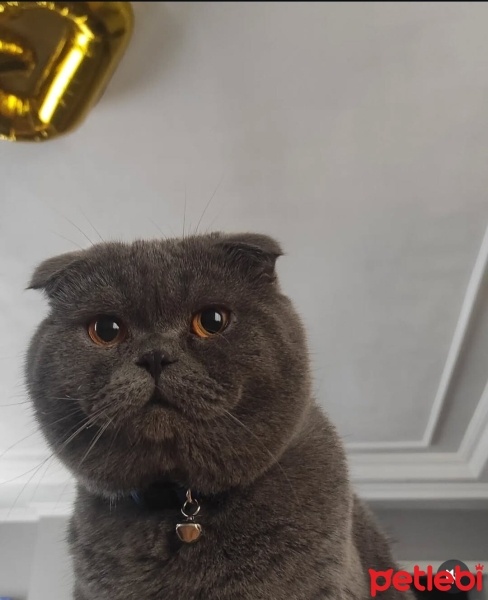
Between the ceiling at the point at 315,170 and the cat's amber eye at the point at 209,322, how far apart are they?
249 mm

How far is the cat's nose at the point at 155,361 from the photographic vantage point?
57cm

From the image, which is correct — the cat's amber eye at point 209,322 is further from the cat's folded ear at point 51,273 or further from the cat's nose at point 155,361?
the cat's folded ear at point 51,273

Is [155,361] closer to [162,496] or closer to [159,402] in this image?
[159,402]

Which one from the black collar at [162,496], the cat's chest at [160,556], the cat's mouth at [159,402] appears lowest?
the cat's chest at [160,556]

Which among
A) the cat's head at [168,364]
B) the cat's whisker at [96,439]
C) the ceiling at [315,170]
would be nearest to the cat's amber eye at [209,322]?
the cat's head at [168,364]

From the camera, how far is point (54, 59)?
0.65 meters

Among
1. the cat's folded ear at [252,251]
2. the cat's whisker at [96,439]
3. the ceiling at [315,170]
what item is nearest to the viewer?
the cat's whisker at [96,439]

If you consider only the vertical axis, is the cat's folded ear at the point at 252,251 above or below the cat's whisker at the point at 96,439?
above

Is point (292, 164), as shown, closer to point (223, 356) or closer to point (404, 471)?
point (223, 356)

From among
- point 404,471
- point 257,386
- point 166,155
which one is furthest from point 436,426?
point 257,386

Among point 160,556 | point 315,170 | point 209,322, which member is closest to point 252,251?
point 209,322

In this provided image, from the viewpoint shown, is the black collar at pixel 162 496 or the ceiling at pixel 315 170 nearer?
the black collar at pixel 162 496

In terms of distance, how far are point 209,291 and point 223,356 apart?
8cm

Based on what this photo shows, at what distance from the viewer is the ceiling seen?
0.87 metres
